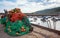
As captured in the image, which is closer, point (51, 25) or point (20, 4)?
point (51, 25)

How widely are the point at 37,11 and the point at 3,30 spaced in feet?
1.93

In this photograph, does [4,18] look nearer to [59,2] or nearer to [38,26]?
[38,26]

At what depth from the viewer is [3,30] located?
6.25 feet

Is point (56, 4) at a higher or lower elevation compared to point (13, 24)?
higher

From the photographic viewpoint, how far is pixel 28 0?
6.38 ft

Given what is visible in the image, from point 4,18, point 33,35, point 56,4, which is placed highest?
point 56,4

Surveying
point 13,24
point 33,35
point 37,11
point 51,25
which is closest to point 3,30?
point 13,24

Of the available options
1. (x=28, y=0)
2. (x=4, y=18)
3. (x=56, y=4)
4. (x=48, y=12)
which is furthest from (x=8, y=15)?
(x=56, y=4)

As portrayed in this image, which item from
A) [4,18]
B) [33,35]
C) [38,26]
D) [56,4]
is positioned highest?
[56,4]

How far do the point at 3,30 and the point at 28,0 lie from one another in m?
0.59

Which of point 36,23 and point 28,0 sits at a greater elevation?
point 28,0

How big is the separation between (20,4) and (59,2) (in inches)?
23.3

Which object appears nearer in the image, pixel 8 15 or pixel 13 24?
pixel 13 24

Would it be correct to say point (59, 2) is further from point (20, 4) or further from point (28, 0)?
point (20, 4)
